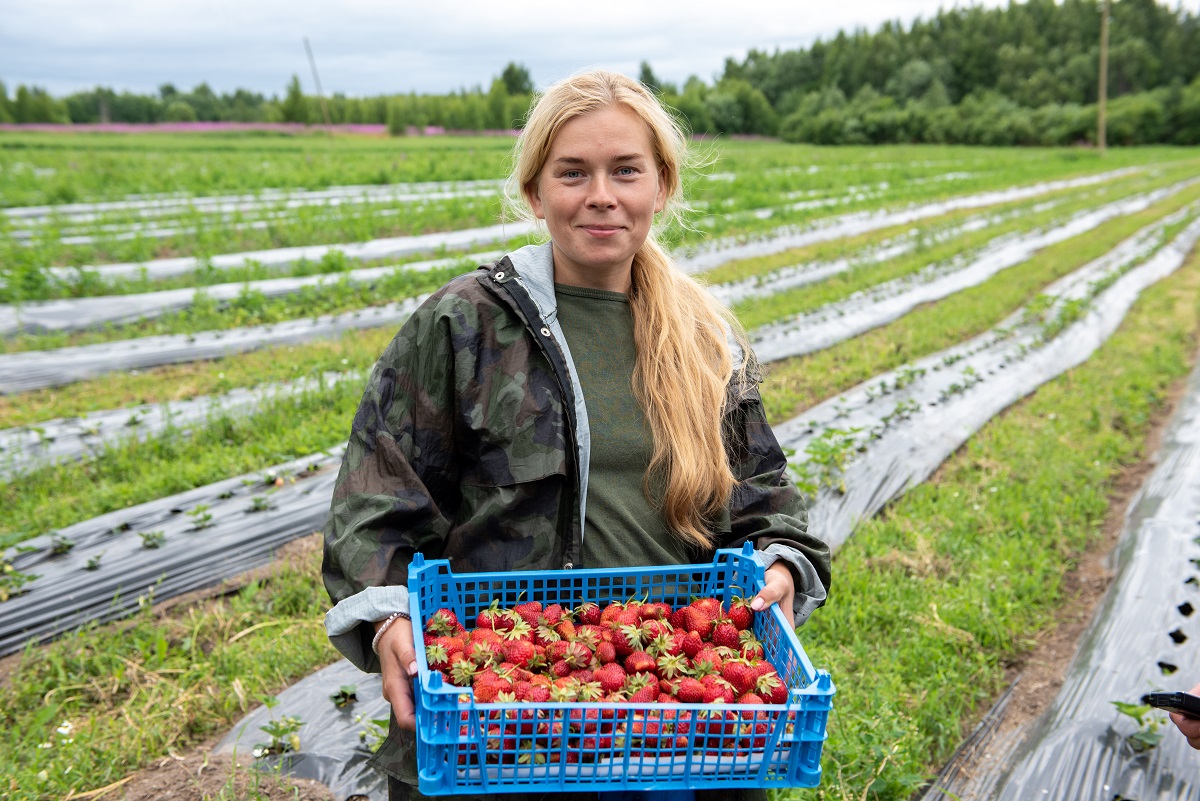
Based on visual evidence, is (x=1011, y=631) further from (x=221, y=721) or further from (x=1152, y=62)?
(x=1152, y=62)

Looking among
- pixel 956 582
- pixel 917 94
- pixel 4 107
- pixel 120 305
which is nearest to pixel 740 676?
pixel 956 582

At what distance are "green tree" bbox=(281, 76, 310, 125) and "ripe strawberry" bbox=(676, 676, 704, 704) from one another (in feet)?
160

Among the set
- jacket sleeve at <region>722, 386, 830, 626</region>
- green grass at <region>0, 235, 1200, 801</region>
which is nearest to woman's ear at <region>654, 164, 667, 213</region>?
jacket sleeve at <region>722, 386, 830, 626</region>

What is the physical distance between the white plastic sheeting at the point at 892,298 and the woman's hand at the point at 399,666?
5262 mm

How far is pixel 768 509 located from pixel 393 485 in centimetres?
83

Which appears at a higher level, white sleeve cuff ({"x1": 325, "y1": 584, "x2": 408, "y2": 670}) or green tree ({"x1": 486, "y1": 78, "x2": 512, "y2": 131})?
green tree ({"x1": 486, "y1": 78, "x2": 512, "y2": 131})

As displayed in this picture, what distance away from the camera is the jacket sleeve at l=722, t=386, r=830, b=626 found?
184cm

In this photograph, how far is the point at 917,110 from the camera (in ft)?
160

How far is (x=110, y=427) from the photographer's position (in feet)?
15.9

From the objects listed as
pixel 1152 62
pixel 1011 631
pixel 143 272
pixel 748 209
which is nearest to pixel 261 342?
pixel 143 272

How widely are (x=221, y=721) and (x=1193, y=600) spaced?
12.0ft

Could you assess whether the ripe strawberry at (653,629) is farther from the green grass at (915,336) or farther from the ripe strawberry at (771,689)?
the green grass at (915,336)

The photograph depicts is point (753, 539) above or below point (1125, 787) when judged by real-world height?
above

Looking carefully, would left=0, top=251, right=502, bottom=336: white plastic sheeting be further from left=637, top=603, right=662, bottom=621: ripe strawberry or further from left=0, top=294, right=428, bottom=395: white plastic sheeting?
left=637, top=603, right=662, bottom=621: ripe strawberry
